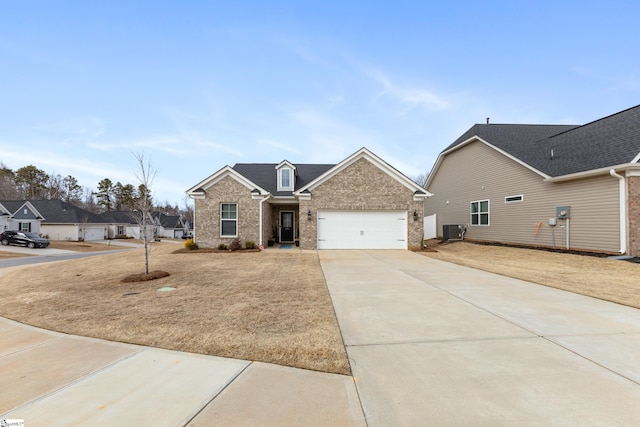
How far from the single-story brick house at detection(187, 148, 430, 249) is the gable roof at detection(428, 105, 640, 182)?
242 inches

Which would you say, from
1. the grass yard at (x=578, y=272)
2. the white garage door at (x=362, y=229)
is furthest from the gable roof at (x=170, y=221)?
the grass yard at (x=578, y=272)

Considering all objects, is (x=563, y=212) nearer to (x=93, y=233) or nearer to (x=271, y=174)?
(x=271, y=174)

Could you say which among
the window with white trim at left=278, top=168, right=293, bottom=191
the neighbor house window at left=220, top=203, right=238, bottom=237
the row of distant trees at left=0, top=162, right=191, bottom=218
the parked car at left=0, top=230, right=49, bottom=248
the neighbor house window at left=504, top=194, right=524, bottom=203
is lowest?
the parked car at left=0, top=230, right=49, bottom=248

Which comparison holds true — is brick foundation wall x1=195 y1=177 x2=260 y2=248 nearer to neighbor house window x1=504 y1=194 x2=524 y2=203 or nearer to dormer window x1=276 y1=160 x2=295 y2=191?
dormer window x1=276 y1=160 x2=295 y2=191

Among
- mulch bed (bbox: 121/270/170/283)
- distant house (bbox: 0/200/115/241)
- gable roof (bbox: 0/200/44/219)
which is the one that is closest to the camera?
mulch bed (bbox: 121/270/170/283)

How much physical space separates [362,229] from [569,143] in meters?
12.0

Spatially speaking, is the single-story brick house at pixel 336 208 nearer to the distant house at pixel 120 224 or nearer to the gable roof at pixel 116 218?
the distant house at pixel 120 224

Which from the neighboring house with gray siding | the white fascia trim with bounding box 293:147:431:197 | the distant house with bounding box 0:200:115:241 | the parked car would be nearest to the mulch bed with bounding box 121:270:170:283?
the white fascia trim with bounding box 293:147:431:197

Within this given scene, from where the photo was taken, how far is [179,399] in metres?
2.47

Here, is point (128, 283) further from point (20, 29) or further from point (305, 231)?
point (20, 29)

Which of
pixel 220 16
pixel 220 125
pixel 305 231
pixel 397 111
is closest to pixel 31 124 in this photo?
pixel 220 125

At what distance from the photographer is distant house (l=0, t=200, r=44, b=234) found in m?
30.4

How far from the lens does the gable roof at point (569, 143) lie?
1172cm

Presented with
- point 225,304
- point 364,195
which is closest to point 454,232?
point 364,195
